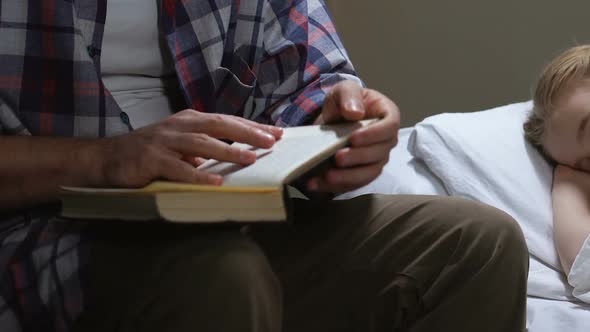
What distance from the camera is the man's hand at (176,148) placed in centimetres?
68

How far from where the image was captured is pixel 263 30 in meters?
1.05

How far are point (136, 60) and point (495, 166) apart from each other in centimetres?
64

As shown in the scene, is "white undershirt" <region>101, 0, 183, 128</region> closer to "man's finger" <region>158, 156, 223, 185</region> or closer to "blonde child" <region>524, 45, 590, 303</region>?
"man's finger" <region>158, 156, 223, 185</region>

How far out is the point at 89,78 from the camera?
86cm

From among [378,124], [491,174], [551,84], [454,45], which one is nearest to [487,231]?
[378,124]

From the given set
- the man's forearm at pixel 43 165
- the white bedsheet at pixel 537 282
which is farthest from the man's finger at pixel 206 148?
the white bedsheet at pixel 537 282

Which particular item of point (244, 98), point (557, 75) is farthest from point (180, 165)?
point (557, 75)

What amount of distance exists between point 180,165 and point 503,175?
0.73 m

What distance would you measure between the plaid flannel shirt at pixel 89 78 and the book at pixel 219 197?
0.33 feet

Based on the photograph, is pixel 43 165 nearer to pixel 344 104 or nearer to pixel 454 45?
pixel 344 104

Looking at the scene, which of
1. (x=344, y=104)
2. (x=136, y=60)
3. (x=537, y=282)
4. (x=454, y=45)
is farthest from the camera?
(x=454, y=45)

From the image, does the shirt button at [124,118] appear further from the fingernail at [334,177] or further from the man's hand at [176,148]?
the fingernail at [334,177]

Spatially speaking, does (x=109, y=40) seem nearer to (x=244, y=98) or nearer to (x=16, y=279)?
(x=244, y=98)

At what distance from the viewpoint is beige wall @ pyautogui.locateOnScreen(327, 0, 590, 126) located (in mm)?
1790
